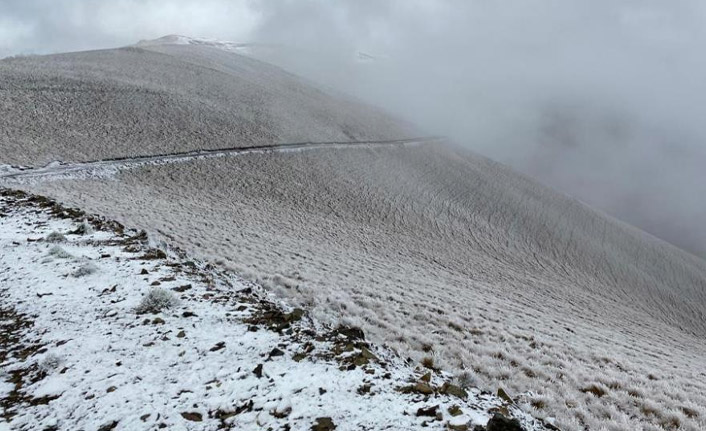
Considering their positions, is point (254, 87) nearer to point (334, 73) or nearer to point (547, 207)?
point (547, 207)

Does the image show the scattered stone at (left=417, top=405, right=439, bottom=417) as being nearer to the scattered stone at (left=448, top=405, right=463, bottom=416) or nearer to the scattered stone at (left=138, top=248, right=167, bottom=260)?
the scattered stone at (left=448, top=405, right=463, bottom=416)

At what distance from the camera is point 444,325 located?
468 inches

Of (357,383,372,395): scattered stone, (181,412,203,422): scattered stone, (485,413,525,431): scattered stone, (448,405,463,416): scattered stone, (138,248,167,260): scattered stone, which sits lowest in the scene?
(138,248,167,260): scattered stone

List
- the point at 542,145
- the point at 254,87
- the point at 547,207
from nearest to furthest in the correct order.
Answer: the point at 547,207 < the point at 254,87 < the point at 542,145

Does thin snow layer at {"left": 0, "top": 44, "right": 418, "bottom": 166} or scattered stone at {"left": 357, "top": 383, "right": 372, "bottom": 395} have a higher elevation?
thin snow layer at {"left": 0, "top": 44, "right": 418, "bottom": 166}

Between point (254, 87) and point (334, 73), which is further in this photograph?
point (334, 73)

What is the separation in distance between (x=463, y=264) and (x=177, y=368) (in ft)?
78.9

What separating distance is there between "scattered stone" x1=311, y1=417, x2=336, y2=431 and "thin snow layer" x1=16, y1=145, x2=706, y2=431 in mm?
3771

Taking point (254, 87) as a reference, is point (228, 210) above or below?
below

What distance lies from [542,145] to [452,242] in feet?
433

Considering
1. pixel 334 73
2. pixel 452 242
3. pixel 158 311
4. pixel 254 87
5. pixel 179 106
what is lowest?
pixel 452 242

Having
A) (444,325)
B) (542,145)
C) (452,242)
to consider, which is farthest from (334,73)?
(444,325)

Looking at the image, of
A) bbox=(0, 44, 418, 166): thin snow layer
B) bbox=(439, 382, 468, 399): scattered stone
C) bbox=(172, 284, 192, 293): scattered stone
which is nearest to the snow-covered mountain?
bbox=(0, 44, 418, 166): thin snow layer

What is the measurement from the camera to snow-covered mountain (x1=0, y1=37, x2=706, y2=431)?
10.1 m
